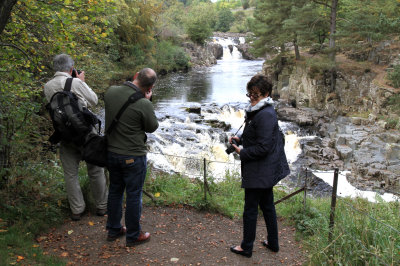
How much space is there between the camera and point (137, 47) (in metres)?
26.7

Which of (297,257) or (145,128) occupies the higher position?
(145,128)

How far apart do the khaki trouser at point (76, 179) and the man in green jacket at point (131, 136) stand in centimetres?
62

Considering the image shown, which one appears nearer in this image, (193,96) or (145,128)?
(145,128)

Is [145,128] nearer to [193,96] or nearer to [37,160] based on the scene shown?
[37,160]

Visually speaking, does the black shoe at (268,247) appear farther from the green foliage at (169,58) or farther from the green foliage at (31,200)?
the green foliage at (169,58)

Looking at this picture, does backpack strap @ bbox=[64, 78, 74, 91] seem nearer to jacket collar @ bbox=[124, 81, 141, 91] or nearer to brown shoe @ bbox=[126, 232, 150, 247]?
jacket collar @ bbox=[124, 81, 141, 91]

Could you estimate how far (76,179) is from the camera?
4039mm

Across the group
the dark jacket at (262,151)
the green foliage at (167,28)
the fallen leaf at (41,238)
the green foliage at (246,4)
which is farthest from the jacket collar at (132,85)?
the green foliage at (246,4)

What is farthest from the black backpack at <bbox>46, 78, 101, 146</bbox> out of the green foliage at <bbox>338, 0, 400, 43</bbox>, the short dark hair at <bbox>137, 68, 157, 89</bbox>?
the green foliage at <bbox>338, 0, 400, 43</bbox>

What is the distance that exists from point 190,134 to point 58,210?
9800 mm

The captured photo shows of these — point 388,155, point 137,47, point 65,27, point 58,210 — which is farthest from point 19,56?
point 137,47

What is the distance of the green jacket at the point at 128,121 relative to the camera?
3.28 meters

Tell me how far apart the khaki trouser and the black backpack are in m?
0.28

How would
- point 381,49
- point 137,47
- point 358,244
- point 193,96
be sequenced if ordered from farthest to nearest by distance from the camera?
point 137,47 → point 193,96 → point 381,49 → point 358,244
